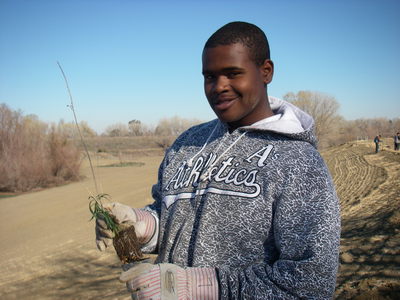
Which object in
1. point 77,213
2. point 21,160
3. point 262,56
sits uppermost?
point 262,56

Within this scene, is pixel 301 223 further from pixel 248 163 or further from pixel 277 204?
pixel 248 163

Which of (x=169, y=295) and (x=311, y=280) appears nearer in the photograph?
(x=311, y=280)

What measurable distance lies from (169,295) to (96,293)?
4268 millimetres

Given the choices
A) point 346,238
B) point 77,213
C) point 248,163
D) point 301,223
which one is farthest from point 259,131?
point 77,213

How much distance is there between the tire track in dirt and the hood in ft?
9.02

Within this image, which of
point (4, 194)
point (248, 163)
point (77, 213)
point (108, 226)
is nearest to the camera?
point (248, 163)

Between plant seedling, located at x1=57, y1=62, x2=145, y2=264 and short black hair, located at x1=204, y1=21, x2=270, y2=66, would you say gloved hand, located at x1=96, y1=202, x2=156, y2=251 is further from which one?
short black hair, located at x1=204, y1=21, x2=270, y2=66

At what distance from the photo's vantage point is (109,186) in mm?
18297

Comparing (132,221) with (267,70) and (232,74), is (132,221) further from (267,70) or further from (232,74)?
(267,70)

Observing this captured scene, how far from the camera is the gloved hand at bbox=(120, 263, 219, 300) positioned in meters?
1.33

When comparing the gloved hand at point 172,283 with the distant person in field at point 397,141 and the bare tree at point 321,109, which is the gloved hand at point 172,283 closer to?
the distant person in field at point 397,141

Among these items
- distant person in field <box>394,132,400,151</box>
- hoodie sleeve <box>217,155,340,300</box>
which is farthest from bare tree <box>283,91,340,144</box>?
hoodie sleeve <box>217,155,340,300</box>

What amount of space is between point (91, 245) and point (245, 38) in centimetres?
806

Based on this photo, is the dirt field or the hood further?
the dirt field
